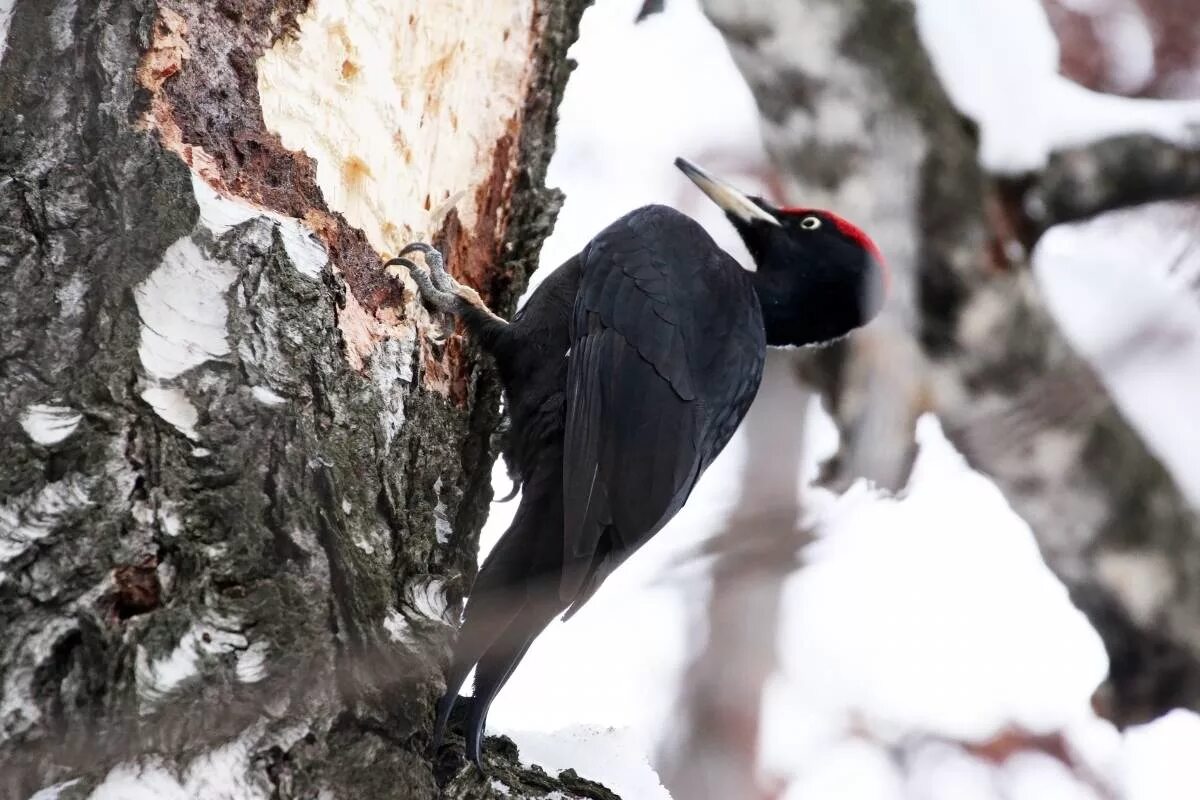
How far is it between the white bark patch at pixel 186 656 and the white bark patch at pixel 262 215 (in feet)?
2.01

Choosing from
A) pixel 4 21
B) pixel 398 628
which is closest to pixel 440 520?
pixel 398 628

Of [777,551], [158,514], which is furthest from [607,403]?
[158,514]

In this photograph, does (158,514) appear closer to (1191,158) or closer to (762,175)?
(1191,158)

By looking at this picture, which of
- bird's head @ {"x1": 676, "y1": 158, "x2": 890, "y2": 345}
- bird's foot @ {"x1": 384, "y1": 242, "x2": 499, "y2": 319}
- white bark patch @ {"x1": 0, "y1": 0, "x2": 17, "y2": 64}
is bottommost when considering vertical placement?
bird's head @ {"x1": 676, "y1": 158, "x2": 890, "y2": 345}

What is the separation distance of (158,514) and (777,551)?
1414mm

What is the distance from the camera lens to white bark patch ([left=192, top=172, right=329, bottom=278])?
1795 mm

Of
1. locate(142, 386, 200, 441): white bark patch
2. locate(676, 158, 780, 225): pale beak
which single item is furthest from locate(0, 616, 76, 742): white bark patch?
locate(676, 158, 780, 225): pale beak

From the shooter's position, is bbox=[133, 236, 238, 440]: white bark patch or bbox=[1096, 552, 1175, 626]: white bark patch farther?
bbox=[1096, 552, 1175, 626]: white bark patch

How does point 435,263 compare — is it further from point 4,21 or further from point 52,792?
point 52,792

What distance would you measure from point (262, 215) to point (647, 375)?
40.1 inches

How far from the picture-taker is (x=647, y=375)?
2613 mm

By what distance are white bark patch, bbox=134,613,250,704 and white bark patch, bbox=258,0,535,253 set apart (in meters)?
0.94

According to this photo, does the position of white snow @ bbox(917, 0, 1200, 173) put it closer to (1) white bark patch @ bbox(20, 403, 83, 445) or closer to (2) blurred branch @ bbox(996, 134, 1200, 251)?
Answer: (2) blurred branch @ bbox(996, 134, 1200, 251)

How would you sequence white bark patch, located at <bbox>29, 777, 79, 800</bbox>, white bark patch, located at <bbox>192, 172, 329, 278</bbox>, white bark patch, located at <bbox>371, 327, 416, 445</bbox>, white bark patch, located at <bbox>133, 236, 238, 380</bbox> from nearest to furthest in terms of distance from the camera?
white bark patch, located at <bbox>29, 777, 79, 800</bbox>
white bark patch, located at <bbox>133, 236, 238, 380</bbox>
white bark patch, located at <bbox>192, 172, 329, 278</bbox>
white bark patch, located at <bbox>371, 327, 416, 445</bbox>
